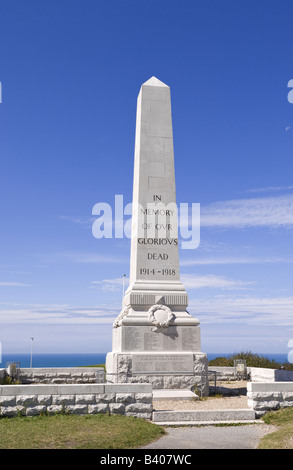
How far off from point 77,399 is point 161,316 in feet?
18.2

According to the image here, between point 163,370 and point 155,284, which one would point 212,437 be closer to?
point 163,370

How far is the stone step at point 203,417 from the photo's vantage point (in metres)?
9.79

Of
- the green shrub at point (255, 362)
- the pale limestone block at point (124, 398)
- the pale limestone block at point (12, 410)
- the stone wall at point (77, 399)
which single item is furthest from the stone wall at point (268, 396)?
the green shrub at point (255, 362)

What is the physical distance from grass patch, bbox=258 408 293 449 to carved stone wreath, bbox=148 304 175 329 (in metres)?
5.14

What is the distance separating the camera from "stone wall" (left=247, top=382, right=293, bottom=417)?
411 inches

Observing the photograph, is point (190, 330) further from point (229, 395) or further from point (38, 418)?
point (38, 418)

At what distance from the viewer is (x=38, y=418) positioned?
939 centimetres

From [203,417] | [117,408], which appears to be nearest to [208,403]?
[203,417]

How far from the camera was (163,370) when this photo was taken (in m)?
14.3

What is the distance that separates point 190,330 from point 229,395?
7.82 ft

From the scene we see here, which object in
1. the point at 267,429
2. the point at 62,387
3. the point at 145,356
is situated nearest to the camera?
the point at 267,429

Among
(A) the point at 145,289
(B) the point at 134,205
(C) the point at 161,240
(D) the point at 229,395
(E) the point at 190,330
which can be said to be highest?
(B) the point at 134,205
